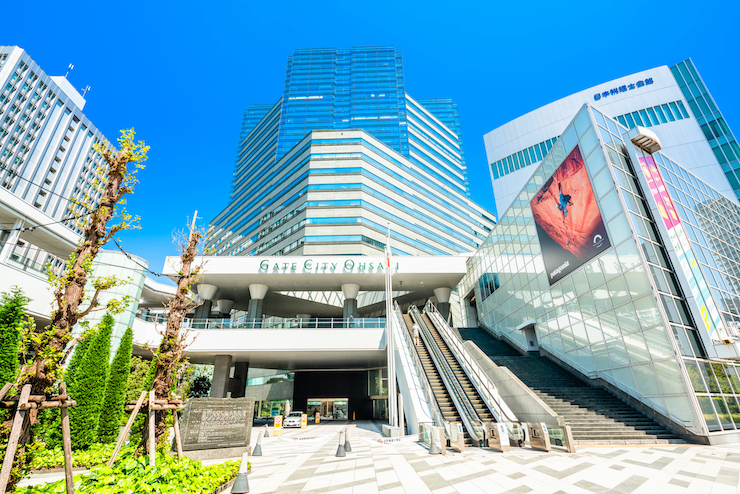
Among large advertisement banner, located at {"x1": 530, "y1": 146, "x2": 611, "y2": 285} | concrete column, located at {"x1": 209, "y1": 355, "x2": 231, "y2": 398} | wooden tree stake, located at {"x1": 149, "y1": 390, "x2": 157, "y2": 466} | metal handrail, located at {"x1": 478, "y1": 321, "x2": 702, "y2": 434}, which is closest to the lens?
wooden tree stake, located at {"x1": 149, "y1": 390, "x2": 157, "y2": 466}

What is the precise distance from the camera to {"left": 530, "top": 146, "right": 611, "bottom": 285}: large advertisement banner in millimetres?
17391

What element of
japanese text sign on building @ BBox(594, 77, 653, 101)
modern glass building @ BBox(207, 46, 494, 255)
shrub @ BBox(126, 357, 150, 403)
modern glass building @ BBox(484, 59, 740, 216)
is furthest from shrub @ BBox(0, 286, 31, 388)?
japanese text sign on building @ BBox(594, 77, 653, 101)

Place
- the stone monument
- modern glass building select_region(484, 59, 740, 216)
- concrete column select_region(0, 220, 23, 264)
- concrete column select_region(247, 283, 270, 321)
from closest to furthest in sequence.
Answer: the stone monument → concrete column select_region(0, 220, 23, 264) → concrete column select_region(247, 283, 270, 321) → modern glass building select_region(484, 59, 740, 216)

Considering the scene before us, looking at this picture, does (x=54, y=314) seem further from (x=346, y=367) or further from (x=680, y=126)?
(x=680, y=126)

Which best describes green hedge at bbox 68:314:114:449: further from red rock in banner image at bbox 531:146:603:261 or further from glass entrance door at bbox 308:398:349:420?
glass entrance door at bbox 308:398:349:420

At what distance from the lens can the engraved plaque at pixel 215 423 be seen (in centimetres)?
1106

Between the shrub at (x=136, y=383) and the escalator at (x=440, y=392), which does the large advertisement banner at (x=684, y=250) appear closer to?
the escalator at (x=440, y=392)

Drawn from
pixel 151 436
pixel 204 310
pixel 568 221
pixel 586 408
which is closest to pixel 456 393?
pixel 586 408

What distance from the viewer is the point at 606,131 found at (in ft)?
58.6

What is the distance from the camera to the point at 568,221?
62.9 feet

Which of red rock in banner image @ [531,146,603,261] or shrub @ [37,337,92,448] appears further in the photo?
red rock in banner image @ [531,146,603,261]

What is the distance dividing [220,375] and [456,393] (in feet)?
63.5

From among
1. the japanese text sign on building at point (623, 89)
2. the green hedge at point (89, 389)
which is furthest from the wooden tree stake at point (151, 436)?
the japanese text sign on building at point (623, 89)

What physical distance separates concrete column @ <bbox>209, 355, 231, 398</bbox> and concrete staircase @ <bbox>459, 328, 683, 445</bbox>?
1992cm
